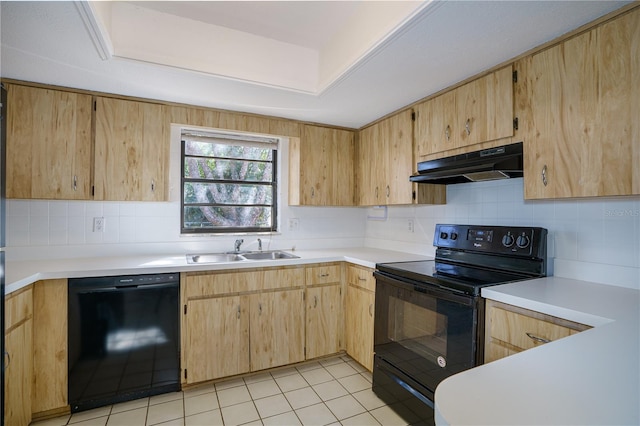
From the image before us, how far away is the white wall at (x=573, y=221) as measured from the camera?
1600 mm

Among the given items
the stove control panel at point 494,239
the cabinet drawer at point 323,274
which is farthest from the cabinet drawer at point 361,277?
the stove control panel at point 494,239

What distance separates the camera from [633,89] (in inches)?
52.4

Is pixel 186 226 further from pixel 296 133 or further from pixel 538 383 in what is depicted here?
pixel 538 383

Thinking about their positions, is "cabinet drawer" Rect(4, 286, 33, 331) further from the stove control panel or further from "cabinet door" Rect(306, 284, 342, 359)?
the stove control panel

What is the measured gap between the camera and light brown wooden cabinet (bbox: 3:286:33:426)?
161 centimetres

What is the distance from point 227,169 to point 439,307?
2.23 meters

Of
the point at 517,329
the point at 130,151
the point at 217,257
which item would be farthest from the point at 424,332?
the point at 130,151

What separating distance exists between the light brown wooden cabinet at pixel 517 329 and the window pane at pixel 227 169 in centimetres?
233

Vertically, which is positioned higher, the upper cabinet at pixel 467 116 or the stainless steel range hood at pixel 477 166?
the upper cabinet at pixel 467 116

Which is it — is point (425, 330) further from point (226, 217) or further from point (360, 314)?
point (226, 217)

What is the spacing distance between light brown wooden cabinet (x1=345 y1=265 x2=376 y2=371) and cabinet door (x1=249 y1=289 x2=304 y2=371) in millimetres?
431

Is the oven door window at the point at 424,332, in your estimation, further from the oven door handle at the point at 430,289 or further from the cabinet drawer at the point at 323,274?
the cabinet drawer at the point at 323,274

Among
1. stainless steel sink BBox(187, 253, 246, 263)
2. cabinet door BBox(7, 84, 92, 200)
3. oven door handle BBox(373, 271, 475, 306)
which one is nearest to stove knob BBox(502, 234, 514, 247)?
oven door handle BBox(373, 271, 475, 306)

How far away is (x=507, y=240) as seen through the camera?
1984 millimetres
